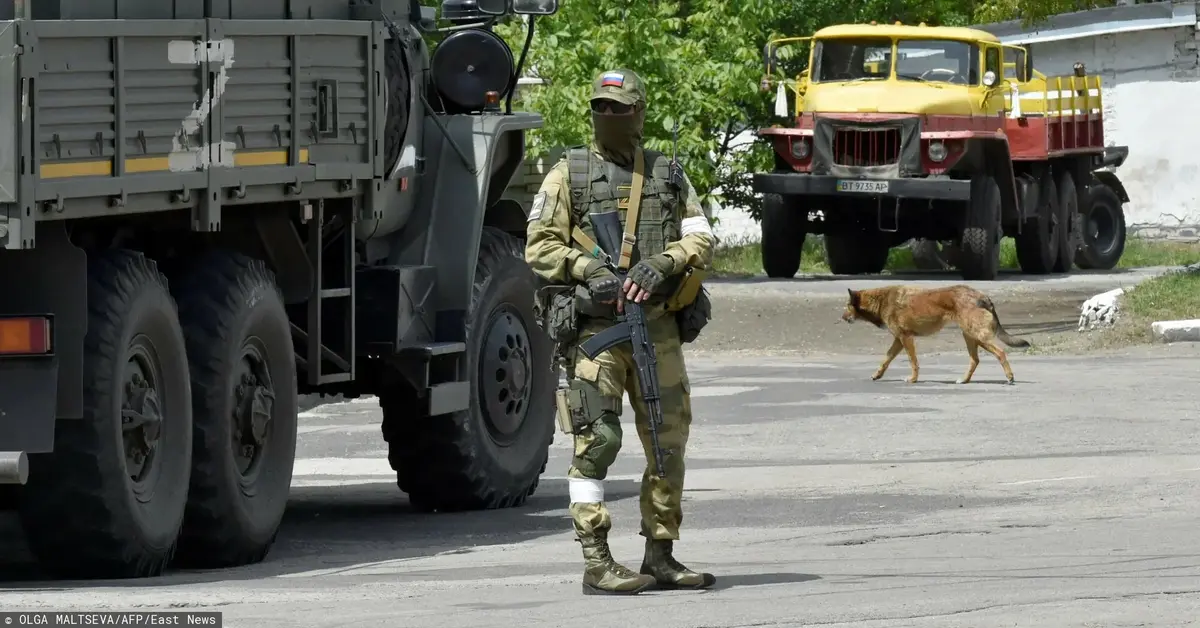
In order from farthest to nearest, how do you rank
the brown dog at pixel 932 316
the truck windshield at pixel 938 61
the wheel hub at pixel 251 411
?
the truck windshield at pixel 938 61 → the brown dog at pixel 932 316 → the wheel hub at pixel 251 411

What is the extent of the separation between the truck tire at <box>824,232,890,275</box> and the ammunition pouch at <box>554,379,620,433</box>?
21.0 meters

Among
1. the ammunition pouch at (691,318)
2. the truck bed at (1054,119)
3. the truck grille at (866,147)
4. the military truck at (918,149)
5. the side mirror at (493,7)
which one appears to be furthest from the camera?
the truck bed at (1054,119)

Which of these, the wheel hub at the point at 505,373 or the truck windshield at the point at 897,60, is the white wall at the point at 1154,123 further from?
the wheel hub at the point at 505,373

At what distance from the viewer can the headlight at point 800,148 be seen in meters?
Result: 27.0

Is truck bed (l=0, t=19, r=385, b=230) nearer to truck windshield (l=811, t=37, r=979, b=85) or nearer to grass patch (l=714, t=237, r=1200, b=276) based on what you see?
truck windshield (l=811, t=37, r=979, b=85)

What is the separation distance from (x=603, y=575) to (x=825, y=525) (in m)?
2.52

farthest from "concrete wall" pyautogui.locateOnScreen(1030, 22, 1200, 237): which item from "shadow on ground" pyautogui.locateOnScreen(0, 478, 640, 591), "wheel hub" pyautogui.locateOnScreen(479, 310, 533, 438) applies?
"wheel hub" pyautogui.locateOnScreen(479, 310, 533, 438)

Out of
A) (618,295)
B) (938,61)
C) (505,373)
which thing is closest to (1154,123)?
(938,61)

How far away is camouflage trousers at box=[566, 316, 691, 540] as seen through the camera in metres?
7.95

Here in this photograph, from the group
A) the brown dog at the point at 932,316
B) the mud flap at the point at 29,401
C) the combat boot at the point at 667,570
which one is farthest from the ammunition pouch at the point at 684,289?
the brown dog at the point at 932,316

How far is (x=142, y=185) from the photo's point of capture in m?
8.02

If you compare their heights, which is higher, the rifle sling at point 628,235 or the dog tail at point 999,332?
the rifle sling at point 628,235

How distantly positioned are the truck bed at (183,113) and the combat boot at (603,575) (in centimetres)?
188

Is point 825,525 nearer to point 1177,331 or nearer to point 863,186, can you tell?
point 1177,331
